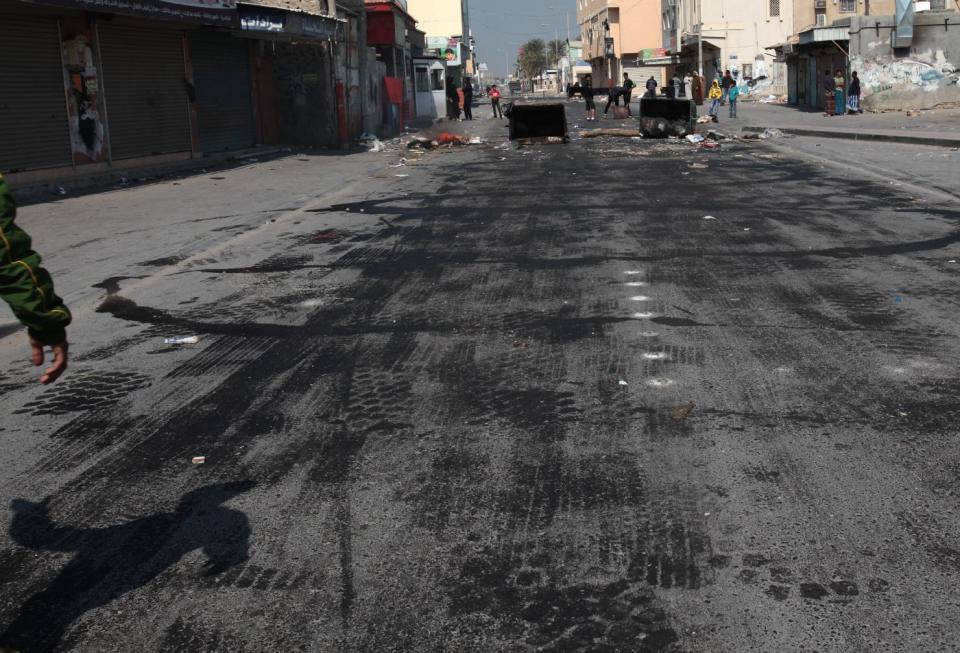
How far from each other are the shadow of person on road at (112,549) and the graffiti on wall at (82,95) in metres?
18.2

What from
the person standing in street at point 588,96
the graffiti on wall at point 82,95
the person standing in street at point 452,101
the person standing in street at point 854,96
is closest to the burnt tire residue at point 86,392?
the graffiti on wall at point 82,95

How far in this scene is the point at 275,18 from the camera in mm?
26500

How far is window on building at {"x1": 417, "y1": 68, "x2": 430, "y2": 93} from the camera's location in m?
62.2

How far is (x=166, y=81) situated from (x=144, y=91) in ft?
3.84

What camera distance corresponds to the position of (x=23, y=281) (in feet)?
9.99

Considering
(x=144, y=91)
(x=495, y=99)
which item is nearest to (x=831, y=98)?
(x=495, y=99)

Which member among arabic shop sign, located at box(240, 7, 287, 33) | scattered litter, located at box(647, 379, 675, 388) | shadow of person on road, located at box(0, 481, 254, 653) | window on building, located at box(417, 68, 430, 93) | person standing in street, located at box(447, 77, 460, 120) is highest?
window on building, located at box(417, 68, 430, 93)

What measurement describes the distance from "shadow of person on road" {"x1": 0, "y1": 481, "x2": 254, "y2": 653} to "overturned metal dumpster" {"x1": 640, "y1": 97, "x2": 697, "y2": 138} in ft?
92.8

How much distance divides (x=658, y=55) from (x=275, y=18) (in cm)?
6768

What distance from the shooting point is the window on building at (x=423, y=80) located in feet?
204

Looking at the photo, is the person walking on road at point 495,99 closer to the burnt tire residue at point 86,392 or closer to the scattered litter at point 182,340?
the scattered litter at point 182,340

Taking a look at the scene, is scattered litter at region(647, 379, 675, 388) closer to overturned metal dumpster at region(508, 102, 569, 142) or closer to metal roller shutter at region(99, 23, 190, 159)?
metal roller shutter at region(99, 23, 190, 159)

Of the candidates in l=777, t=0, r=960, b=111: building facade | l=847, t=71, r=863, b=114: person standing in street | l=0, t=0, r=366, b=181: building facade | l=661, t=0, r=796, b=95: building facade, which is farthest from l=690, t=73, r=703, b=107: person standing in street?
l=0, t=0, r=366, b=181: building facade

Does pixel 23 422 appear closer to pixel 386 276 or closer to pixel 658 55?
pixel 386 276
